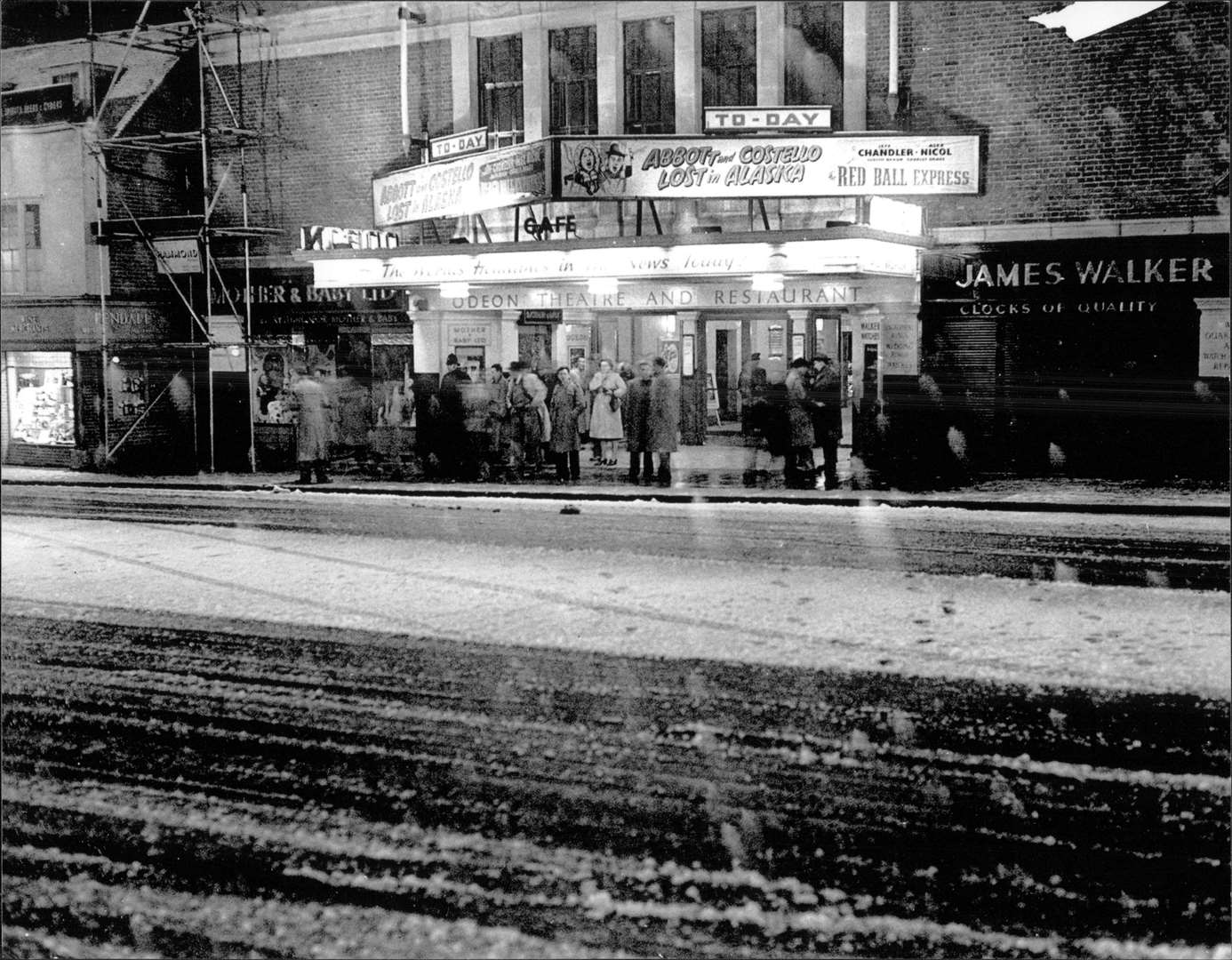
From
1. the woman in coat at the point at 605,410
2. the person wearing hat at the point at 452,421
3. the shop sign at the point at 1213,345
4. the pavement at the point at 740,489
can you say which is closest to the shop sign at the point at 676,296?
the woman in coat at the point at 605,410

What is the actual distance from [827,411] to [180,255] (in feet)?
46.8

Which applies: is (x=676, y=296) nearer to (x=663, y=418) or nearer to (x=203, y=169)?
(x=663, y=418)

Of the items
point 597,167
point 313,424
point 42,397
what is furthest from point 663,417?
point 42,397

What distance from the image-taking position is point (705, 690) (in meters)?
7.05

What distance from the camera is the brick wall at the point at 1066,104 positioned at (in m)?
18.0

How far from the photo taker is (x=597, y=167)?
61.8 feet

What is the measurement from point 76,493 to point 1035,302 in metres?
15.6

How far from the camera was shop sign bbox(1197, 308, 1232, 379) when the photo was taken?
57.5ft

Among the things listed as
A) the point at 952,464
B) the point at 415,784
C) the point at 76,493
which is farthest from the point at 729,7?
the point at 415,784

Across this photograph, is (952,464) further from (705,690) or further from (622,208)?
(705,690)

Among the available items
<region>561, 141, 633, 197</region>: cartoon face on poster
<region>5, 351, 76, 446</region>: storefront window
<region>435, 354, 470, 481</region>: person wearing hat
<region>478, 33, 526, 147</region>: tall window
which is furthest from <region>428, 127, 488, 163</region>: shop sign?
<region>5, 351, 76, 446</region>: storefront window

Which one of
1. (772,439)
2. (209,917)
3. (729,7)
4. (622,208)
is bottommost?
(209,917)

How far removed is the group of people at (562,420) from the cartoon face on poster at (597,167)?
2846mm

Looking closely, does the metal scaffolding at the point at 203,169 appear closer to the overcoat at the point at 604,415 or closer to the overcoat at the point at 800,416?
the overcoat at the point at 604,415
